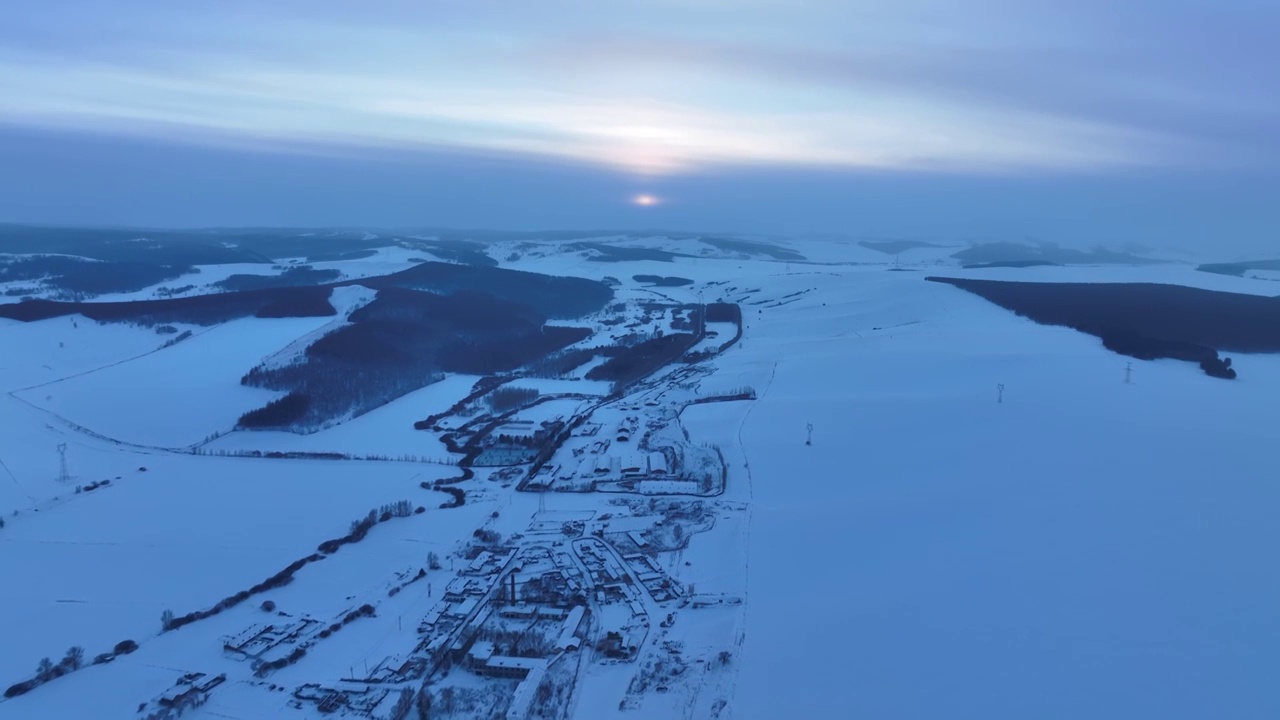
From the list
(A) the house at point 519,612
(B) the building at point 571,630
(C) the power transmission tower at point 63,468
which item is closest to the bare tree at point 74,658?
(A) the house at point 519,612

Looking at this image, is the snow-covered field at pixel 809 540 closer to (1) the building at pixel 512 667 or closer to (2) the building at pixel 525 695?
(2) the building at pixel 525 695

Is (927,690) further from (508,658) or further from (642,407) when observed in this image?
(642,407)

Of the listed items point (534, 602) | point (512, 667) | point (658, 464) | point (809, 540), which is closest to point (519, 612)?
point (534, 602)

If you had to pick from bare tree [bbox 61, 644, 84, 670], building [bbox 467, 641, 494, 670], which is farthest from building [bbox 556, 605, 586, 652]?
bare tree [bbox 61, 644, 84, 670]

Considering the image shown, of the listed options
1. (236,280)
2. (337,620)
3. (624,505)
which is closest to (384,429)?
(624,505)

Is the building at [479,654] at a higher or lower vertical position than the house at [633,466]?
lower

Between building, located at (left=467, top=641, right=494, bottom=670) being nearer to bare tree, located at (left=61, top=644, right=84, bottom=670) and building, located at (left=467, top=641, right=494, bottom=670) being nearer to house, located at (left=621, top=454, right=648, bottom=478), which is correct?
A: bare tree, located at (left=61, top=644, right=84, bottom=670)

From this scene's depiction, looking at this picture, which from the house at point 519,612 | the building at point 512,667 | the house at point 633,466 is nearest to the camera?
the building at point 512,667

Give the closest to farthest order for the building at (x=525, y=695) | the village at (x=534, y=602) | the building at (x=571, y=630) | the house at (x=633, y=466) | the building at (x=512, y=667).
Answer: the building at (x=525, y=695) → the village at (x=534, y=602) → the building at (x=512, y=667) → the building at (x=571, y=630) → the house at (x=633, y=466)

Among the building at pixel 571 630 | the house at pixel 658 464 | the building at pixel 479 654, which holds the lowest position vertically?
the building at pixel 479 654
